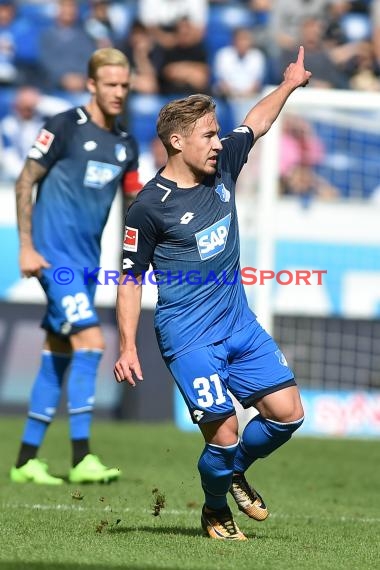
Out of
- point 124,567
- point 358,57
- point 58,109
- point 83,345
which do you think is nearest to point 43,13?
point 58,109

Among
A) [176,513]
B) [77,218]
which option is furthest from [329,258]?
[176,513]

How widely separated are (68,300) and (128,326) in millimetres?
2540

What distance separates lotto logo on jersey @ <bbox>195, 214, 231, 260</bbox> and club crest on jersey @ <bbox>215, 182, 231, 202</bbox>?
0.35ft

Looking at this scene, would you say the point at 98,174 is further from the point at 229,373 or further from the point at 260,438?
the point at 260,438

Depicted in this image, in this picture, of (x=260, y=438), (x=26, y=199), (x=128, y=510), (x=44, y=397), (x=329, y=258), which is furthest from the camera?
(x=329, y=258)

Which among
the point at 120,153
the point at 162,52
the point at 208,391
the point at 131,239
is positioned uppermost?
the point at 162,52

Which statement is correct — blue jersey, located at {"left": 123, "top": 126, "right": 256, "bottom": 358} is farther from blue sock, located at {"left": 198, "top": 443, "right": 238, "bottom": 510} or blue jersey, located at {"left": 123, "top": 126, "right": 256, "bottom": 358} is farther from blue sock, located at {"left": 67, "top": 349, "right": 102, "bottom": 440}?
blue sock, located at {"left": 67, "top": 349, "right": 102, "bottom": 440}

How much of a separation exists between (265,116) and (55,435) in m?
5.79

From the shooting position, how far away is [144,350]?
40.7 ft

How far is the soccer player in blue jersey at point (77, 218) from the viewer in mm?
7977

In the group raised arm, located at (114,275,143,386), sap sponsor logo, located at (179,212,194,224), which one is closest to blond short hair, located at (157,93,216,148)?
sap sponsor logo, located at (179,212,194,224)

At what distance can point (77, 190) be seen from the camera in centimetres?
814

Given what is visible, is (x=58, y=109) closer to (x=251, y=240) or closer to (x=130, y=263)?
(x=251, y=240)

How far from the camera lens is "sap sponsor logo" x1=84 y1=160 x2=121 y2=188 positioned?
26.7ft
